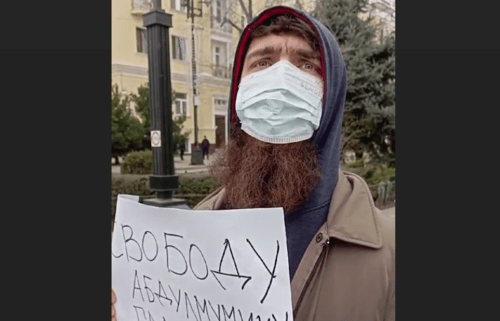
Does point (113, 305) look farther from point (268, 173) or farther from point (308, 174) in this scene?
point (308, 174)

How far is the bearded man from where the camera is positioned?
1345mm

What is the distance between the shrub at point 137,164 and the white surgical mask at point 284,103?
18.8ft

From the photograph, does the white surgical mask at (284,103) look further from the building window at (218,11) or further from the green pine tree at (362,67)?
the building window at (218,11)

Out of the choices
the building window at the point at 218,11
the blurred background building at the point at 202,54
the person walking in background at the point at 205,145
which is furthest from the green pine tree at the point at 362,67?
the person walking in background at the point at 205,145

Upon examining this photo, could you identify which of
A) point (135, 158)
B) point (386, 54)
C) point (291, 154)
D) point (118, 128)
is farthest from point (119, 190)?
point (291, 154)

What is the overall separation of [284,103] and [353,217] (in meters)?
0.54

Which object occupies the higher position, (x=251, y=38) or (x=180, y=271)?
(x=251, y=38)

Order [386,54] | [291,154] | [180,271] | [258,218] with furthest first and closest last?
[386,54] < [291,154] < [180,271] < [258,218]

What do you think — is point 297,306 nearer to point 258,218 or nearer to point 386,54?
point 258,218

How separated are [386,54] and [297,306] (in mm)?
6385

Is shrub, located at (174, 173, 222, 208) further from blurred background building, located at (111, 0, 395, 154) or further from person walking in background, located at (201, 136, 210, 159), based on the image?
blurred background building, located at (111, 0, 395, 154)

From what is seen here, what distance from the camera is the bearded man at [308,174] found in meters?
1.34

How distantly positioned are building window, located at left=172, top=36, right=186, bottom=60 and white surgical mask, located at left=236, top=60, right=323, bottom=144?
19.3 ft

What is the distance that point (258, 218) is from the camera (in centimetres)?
124
